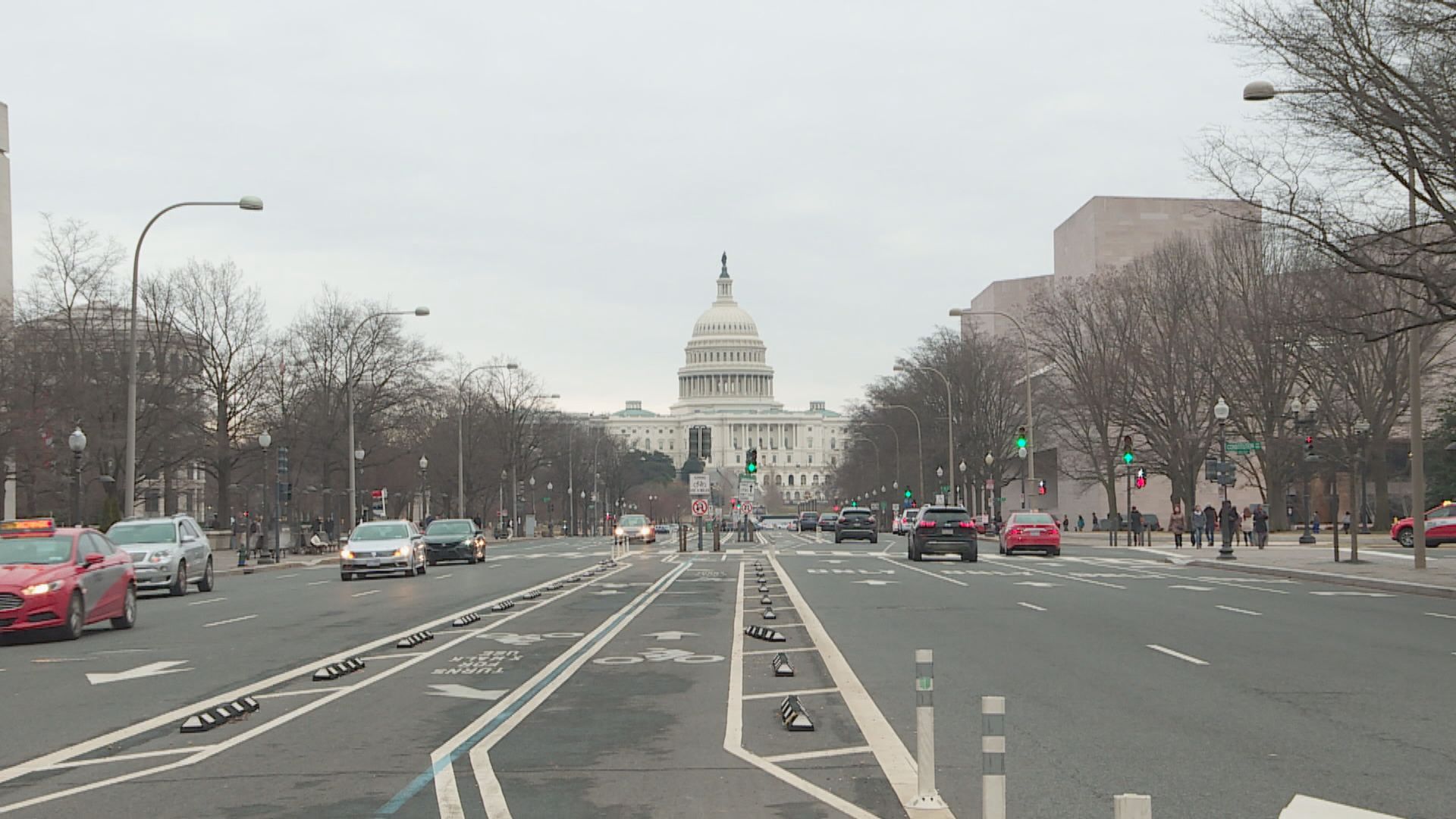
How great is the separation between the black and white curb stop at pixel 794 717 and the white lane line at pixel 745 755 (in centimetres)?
34

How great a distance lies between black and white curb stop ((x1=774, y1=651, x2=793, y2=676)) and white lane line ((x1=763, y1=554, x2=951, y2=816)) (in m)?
0.40

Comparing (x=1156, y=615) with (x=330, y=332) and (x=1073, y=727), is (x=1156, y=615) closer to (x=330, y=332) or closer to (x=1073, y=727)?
(x=1073, y=727)

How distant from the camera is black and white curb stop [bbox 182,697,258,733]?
37.5 feet

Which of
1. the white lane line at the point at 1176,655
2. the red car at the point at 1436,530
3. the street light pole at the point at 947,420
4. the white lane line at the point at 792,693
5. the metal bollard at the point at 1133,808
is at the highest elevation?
the street light pole at the point at 947,420

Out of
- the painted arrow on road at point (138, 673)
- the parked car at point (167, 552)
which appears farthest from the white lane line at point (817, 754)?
→ the parked car at point (167, 552)

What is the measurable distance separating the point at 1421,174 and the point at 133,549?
82.6 ft

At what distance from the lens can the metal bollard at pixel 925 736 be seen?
25.3 ft

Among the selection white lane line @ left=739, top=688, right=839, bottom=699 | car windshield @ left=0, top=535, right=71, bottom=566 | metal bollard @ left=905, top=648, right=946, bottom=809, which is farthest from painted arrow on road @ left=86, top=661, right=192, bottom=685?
metal bollard @ left=905, top=648, right=946, bottom=809

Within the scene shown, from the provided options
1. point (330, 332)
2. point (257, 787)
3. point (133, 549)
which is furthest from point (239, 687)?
point (330, 332)

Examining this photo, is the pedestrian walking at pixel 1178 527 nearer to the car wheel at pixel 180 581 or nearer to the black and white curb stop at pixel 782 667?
the car wheel at pixel 180 581

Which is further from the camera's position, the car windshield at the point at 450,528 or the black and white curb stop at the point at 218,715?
the car windshield at the point at 450,528

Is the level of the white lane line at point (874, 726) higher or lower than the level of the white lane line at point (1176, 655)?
higher

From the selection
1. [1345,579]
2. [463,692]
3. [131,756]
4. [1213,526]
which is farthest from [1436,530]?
[131,756]

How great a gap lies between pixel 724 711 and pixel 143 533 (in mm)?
23289
